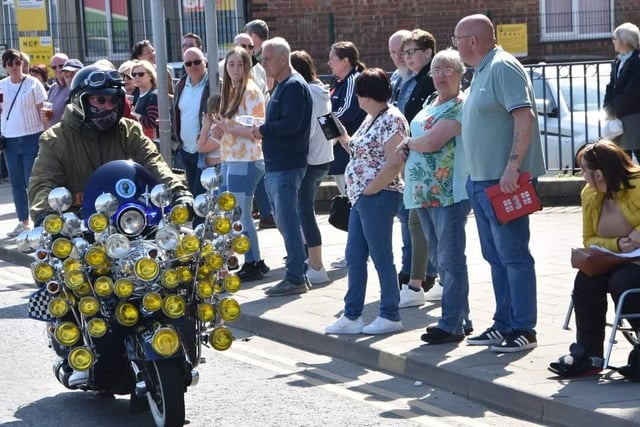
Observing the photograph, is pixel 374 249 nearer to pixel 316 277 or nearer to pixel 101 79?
pixel 316 277

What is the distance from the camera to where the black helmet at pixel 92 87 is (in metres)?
6.94

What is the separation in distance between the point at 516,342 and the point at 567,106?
780 centimetres

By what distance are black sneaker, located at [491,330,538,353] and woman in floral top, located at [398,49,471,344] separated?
1.48 feet

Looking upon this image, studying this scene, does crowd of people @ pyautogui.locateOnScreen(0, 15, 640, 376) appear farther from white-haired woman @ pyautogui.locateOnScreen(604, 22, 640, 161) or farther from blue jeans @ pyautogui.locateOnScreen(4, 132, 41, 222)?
blue jeans @ pyautogui.locateOnScreen(4, 132, 41, 222)

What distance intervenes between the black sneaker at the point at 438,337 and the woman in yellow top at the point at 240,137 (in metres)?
2.76

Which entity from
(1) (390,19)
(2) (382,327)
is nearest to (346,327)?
(2) (382,327)

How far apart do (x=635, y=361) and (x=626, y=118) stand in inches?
222

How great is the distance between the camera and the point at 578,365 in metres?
6.91

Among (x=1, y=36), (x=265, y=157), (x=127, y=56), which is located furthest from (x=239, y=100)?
(x=1, y=36)

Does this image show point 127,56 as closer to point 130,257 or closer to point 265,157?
point 265,157

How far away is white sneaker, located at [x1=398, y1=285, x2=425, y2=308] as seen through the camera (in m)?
9.34

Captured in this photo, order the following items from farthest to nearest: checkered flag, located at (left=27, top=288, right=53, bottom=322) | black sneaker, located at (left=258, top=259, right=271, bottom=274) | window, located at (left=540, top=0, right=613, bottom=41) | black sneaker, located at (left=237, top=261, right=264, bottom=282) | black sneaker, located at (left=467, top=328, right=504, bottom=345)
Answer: window, located at (left=540, top=0, right=613, bottom=41) → black sneaker, located at (left=258, top=259, right=271, bottom=274) → black sneaker, located at (left=237, top=261, right=264, bottom=282) → black sneaker, located at (left=467, top=328, right=504, bottom=345) → checkered flag, located at (left=27, top=288, right=53, bottom=322)

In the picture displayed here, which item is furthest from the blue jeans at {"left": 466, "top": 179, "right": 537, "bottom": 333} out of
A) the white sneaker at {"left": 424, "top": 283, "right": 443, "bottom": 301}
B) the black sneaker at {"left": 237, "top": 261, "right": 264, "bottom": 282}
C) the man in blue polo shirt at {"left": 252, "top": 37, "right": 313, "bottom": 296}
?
the black sneaker at {"left": 237, "top": 261, "right": 264, "bottom": 282}

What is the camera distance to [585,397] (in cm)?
651
